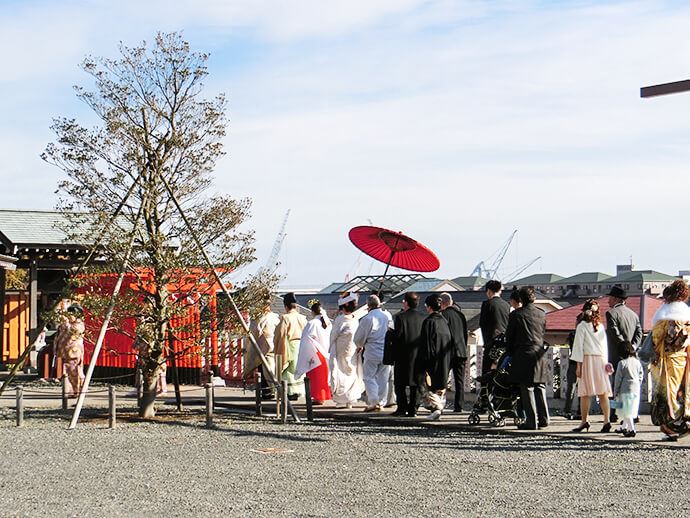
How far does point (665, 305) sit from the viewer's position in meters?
12.4

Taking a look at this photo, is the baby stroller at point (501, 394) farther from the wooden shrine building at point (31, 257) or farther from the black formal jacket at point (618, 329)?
the wooden shrine building at point (31, 257)

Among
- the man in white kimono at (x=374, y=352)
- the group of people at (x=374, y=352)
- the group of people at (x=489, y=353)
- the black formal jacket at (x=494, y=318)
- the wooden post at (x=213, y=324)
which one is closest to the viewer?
the group of people at (x=489, y=353)

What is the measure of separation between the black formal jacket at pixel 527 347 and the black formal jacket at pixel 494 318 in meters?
1.20

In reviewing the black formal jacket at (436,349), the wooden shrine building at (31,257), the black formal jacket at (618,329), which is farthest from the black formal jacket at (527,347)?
the wooden shrine building at (31,257)

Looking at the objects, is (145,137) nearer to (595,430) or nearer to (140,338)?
(140,338)

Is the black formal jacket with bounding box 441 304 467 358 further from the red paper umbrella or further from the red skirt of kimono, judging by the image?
the red skirt of kimono

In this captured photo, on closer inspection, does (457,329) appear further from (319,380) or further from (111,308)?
(111,308)

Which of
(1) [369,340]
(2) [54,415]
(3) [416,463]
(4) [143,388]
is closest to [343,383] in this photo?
(1) [369,340]

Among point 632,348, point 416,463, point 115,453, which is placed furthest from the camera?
point 632,348

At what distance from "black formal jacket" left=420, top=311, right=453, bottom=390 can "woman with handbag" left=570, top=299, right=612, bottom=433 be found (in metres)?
2.02

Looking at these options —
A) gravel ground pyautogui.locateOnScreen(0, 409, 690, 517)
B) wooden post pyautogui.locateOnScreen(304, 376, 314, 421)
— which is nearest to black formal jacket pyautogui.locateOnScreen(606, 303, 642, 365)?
gravel ground pyautogui.locateOnScreen(0, 409, 690, 517)

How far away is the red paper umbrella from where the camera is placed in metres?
16.8

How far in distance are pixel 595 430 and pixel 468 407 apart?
3.35m

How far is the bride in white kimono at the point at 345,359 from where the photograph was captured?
16703 millimetres
